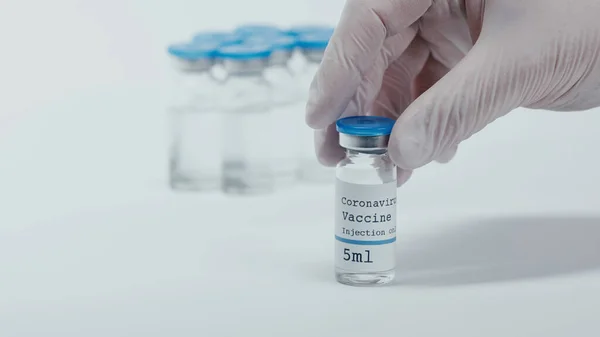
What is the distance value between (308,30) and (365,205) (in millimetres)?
1140

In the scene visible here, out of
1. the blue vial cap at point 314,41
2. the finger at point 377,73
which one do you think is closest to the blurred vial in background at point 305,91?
the blue vial cap at point 314,41

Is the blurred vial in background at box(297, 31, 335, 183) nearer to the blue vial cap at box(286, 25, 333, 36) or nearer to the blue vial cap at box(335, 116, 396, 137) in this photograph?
the blue vial cap at box(286, 25, 333, 36)

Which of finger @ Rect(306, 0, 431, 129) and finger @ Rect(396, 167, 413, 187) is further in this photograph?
finger @ Rect(396, 167, 413, 187)

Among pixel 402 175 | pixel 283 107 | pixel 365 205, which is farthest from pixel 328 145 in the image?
pixel 283 107

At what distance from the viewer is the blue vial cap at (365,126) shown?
198 cm

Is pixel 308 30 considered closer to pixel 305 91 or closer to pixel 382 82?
pixel 305 91

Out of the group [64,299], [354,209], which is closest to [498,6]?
[354,209]

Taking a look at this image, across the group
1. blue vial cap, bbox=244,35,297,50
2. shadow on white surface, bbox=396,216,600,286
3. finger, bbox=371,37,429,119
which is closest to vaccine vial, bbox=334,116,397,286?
shadow on white surface, bbox=396,216,600,286

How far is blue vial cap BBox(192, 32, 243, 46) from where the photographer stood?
9.63 ft

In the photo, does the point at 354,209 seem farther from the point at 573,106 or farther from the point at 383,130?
the point at 573,106

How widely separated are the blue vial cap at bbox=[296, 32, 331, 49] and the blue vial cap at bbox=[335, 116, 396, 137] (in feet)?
2.71

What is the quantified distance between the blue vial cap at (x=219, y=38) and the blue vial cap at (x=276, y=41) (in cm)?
4

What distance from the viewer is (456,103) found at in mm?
2020

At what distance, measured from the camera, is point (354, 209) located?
6.61ft
